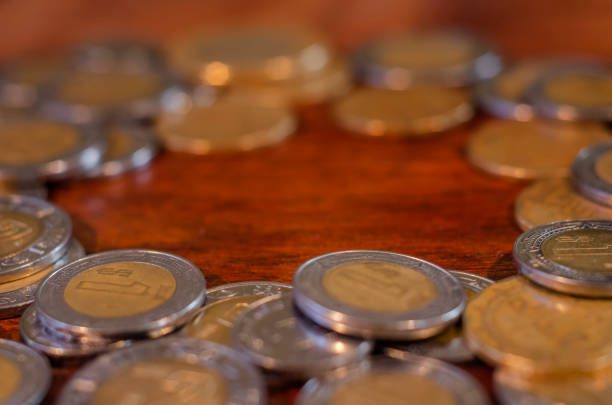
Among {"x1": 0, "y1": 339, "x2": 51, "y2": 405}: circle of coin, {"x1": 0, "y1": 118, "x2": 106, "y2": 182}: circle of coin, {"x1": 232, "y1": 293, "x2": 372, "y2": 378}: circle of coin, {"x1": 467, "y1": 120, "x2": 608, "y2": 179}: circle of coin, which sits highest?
{"x1": 0, "y1": 118, "x2": 106, "y2": 182}: circle of coin

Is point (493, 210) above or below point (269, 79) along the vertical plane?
below

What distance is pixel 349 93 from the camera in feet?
5.26

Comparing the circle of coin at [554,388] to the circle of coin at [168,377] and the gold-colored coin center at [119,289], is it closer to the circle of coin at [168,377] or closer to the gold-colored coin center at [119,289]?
the circle of coin at [168,377]

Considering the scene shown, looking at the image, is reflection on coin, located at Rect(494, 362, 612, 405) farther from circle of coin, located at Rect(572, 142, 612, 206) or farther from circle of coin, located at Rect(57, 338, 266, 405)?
circle of coin, located at Rect(572, 142, 612, 206)

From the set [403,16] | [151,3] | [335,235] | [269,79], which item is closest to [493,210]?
[335,235]

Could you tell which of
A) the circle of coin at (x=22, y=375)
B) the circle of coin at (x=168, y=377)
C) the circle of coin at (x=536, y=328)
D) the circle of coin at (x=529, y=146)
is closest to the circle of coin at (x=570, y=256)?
the circle of coin at (x=536, y=328)

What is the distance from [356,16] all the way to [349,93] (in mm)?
468

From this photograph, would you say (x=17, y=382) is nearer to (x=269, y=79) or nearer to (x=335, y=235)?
(x=335, y=235)

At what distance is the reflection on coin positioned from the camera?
2.51 ft

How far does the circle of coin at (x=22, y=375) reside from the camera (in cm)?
79

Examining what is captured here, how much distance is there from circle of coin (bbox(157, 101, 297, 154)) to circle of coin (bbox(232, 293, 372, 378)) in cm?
55

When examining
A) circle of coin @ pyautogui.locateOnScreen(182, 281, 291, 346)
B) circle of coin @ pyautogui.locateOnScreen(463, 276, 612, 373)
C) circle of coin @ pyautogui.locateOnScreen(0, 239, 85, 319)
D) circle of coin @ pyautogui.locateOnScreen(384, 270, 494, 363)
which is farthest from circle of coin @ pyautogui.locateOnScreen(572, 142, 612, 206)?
circle of coin @ pyautogui.locateOnScreen(0, 239, 85, 319)

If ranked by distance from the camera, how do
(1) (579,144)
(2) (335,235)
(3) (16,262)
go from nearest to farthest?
(3) (16,262) < (2) (335,235) < (1) (579,144)

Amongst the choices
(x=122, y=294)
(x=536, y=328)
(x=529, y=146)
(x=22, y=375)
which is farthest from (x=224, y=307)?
(x=529, y=146)
